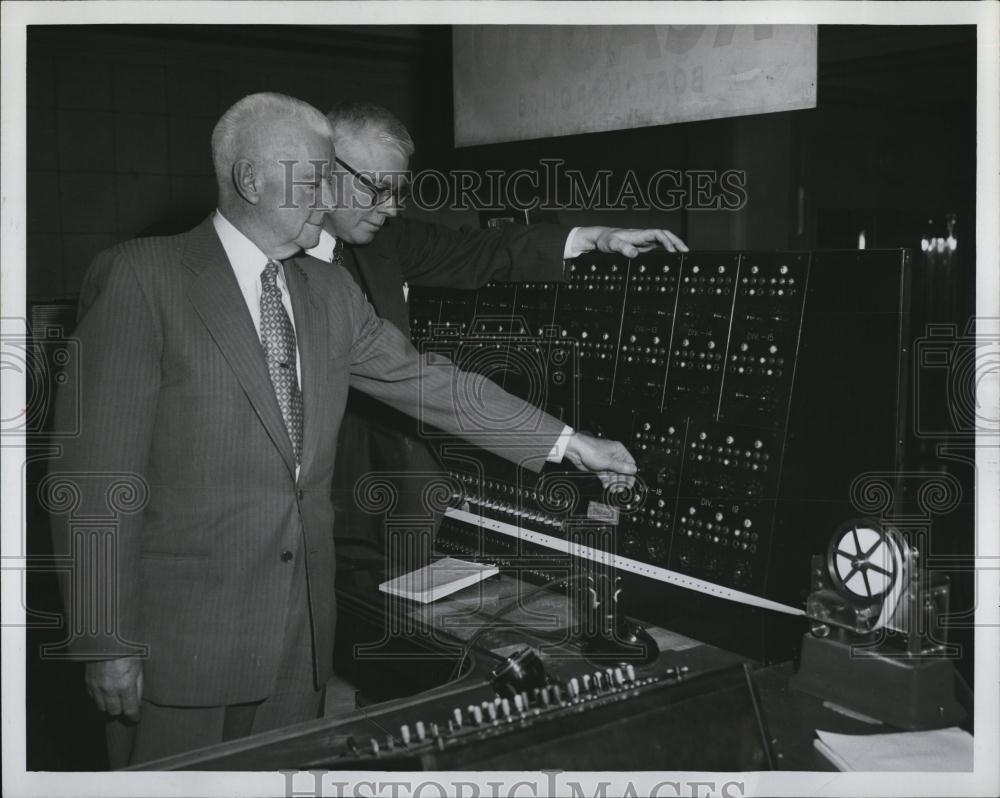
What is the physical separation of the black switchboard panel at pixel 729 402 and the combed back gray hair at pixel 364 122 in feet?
1.84

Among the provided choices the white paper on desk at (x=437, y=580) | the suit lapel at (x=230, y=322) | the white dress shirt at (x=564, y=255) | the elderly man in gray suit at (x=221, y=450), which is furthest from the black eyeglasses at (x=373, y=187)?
the white paper on desk at (x=437, y=580)

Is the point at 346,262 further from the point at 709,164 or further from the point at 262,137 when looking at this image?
the point at 709,164

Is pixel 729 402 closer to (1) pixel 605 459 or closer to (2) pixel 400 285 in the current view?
(1) pixel 605 459

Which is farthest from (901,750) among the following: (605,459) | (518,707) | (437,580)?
(437,580)

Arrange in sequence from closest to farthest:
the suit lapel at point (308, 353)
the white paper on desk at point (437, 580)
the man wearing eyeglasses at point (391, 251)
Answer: the suit lapel at point (308, 353) → the white paper on desk at point (437, 580) → the man wearing eyeglasses at point (391, 251)

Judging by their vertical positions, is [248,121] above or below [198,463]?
above

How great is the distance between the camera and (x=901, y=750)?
1.51 metres

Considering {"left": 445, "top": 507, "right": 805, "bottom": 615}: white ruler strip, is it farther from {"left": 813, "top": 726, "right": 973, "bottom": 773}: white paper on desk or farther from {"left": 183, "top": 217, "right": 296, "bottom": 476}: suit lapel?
{"left": 183, "top": 217, "right": 296, "bottom": 476}: suit lapel

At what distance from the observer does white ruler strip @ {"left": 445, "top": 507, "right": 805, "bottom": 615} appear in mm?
1803

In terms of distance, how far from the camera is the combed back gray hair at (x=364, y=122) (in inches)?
90.1

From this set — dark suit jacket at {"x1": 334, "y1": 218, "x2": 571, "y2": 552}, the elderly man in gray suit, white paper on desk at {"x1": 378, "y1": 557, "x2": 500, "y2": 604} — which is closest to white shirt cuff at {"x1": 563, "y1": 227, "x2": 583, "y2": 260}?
dark suit jacket at {"x1": 334, "y1": 218, "x2": 571, "y2": 552}

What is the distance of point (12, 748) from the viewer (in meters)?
Answer: 1.83

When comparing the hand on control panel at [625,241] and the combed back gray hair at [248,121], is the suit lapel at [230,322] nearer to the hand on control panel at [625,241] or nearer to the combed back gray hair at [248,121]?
→ the combed back gray hair at [248,121]

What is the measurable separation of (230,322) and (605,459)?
0.83 m
